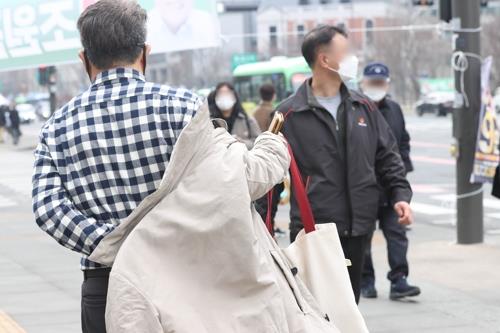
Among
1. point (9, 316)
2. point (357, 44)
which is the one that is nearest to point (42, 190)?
point (9, 316)

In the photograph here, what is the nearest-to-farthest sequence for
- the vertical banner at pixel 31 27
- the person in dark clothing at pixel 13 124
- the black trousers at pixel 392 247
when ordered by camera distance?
the black trousers at pixel 392 247 → the vertical banner at pixel 31 27 → the person in dark clothing at pixel 13 124

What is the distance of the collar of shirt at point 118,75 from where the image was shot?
131 inches

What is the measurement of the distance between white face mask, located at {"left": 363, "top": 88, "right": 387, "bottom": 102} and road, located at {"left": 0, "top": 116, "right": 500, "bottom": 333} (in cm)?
149

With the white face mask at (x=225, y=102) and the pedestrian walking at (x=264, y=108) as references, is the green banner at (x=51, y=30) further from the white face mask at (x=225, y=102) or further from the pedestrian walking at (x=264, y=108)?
the pedestrian walking at (x=264, y=108)

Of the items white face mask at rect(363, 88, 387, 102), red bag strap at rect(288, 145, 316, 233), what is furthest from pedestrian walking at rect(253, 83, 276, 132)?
red bag strap at rect(288, 145, 316, 233)

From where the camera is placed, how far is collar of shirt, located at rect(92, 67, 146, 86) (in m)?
3.34

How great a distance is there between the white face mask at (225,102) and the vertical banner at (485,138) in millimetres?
2403

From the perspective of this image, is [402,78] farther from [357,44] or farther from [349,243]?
[349,243]

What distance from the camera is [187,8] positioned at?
910 cm

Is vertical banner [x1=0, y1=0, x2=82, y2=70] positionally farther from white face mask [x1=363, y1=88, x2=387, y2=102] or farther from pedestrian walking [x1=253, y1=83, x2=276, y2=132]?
pedestrian walking [x1=253, y1=83, x2=276, y2=132]

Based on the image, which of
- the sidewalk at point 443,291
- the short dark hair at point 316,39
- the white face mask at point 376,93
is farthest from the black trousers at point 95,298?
the white face mask at point 376,93

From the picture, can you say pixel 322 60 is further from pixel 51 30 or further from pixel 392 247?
pixel 51 30

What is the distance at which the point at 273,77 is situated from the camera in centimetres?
3966

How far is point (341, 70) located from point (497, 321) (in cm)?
254
